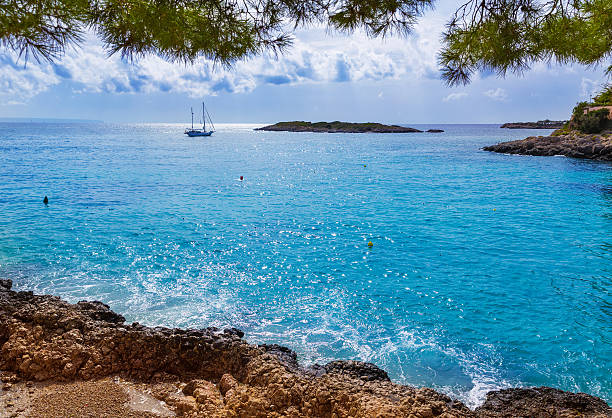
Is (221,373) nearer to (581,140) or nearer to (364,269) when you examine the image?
(364,269)

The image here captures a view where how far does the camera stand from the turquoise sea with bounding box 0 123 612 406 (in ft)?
29.0

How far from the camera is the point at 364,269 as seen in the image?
45.4 ft

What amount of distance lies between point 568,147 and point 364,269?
51847 millimetres

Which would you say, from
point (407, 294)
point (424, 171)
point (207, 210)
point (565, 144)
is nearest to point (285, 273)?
point (407, 294)

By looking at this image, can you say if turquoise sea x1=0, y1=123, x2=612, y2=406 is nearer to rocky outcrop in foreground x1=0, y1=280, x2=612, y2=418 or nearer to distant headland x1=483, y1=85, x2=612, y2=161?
rocky outcrop in foreground x1=0, y1=280, x2=612, y2=418

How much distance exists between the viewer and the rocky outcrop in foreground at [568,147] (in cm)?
4809

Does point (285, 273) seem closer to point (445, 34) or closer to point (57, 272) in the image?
point (57, 272)

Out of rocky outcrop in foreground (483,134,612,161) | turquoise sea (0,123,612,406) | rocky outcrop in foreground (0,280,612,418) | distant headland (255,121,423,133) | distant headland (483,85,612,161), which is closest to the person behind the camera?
rocky outcrop in foreground (0,280,612,418)

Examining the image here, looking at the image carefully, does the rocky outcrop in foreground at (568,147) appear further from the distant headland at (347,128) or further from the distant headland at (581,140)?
the distant headland at (347,128)

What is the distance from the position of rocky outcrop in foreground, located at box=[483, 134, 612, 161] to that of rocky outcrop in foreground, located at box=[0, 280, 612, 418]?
51892 millimetres

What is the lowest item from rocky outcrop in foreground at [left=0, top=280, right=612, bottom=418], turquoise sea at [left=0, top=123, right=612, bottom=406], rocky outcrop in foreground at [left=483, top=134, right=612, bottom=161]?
turquoise sea at [left=0, top=123, right=612, bottom=406]

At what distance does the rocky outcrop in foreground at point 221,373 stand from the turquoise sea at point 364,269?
4.83 ft

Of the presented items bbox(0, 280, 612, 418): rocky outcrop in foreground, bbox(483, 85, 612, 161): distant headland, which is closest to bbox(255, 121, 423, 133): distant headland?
bbox(483, 85, 612, 161): distant headland

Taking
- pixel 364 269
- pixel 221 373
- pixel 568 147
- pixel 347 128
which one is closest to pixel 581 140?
pixel 568 147
